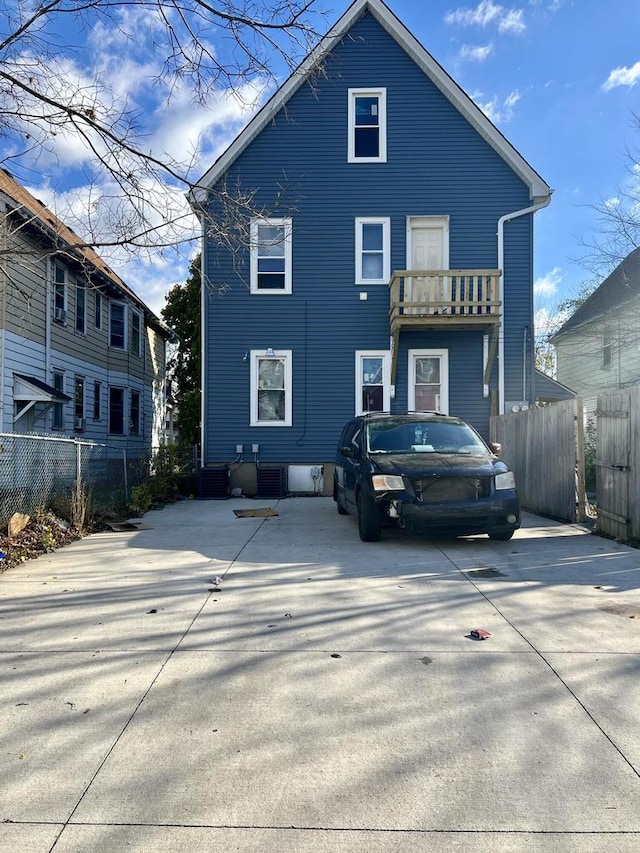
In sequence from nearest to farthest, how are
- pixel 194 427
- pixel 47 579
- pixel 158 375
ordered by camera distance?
pixel 47 579
pixel 194 427
pixel 158 375

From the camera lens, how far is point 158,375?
84.9 feet

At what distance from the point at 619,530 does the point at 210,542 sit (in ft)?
16.6

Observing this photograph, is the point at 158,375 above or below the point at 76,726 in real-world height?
above

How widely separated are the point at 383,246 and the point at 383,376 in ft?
10.7

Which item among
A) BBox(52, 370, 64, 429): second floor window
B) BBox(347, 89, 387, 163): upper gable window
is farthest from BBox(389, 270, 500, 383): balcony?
BBox(52, 370, 64, 429): second floor window

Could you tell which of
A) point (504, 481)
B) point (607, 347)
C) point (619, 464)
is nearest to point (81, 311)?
point (504, 481)

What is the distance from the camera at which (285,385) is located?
14648mm

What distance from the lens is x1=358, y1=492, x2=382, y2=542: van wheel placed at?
7.03m

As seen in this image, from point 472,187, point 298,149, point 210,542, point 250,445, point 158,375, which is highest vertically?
point 298,149

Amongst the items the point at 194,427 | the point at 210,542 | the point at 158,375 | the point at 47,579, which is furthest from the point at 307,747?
the point at 158,375

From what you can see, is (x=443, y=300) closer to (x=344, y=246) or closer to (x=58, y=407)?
(x=344, y=246)

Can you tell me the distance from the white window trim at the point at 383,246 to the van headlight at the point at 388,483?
342 inches

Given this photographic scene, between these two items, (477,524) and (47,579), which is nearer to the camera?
(47,579)

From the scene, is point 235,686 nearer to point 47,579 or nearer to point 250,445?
point 47,579
